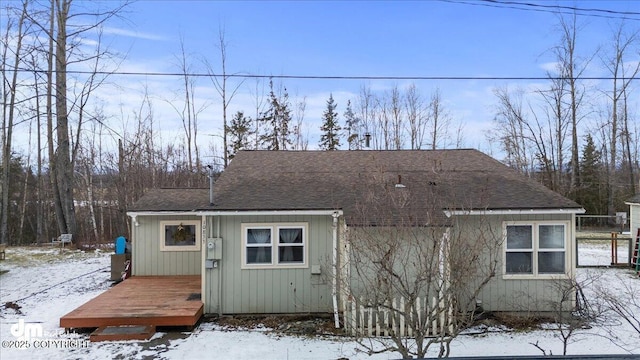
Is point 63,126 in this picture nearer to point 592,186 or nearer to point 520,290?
point 520,290

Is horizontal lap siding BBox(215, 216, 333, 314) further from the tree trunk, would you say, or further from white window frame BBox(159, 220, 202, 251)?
the tree trunk

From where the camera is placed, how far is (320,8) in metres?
13.1

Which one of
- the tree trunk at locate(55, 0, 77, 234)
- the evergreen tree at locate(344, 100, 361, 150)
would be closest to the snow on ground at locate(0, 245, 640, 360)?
the tree trunk at locate(55, 0, 77, 234)

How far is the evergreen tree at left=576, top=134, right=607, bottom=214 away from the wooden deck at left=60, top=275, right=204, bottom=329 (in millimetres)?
26392

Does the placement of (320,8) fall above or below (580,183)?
above

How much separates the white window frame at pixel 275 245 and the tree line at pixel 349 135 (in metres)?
16.7

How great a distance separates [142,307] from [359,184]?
520cm

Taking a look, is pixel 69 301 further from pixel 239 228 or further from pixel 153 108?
pixel 153 108

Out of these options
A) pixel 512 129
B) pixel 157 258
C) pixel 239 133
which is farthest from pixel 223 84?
pixel 512 129

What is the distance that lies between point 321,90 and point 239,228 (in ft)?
70.2

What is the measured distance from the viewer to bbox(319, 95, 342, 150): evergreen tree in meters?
29.1

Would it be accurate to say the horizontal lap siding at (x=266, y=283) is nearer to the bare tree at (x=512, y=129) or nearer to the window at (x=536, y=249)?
the window at (x=536, y=249)

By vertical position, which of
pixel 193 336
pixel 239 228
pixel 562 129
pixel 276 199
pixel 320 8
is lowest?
pixel 193 336

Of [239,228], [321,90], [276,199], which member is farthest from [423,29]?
[321,90]
